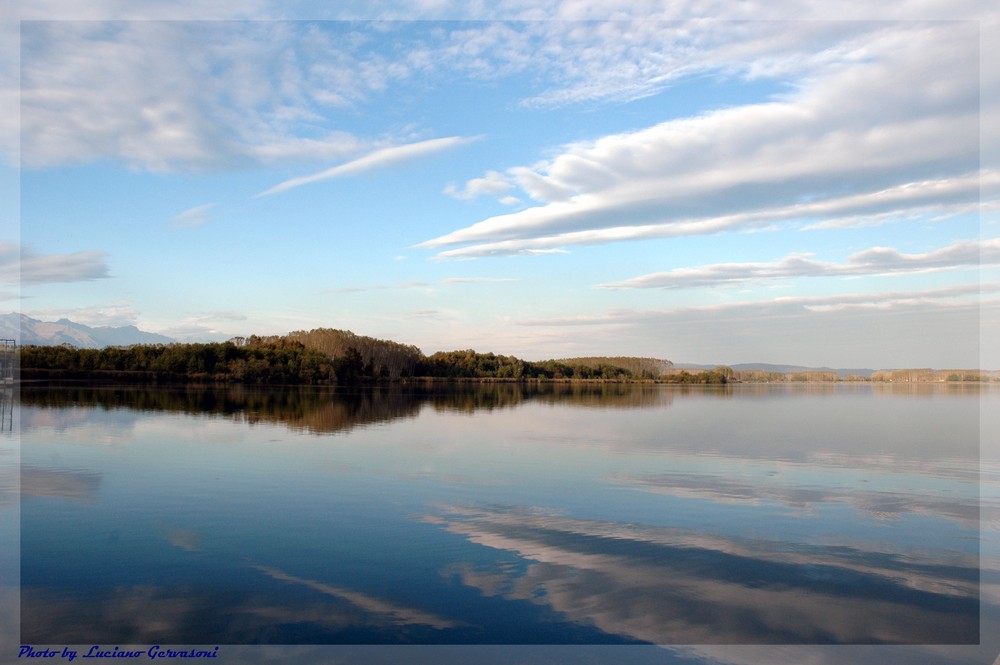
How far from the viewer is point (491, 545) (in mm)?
9719

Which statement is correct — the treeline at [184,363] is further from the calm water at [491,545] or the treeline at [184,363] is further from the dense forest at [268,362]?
the calm water at [491,545]

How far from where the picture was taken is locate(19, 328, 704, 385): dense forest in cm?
8344

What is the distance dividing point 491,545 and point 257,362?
284 ft

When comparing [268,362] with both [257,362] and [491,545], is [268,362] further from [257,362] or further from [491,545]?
[491,545]

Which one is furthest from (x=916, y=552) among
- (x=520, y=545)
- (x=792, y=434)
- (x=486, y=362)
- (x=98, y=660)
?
(x=486, y=362)

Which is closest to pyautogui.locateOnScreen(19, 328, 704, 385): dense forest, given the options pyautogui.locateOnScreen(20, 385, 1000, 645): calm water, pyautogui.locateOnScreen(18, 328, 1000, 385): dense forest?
Answer: pyautogui.locateOnScreen(18, 328, 1000, 385): dense forest

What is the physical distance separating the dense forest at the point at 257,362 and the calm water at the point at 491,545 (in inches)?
2844

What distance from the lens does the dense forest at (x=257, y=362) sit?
83.4 metres

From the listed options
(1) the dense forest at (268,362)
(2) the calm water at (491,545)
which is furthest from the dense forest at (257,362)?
(2) the calm water at (491,545)

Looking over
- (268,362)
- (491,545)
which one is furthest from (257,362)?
(491,545)

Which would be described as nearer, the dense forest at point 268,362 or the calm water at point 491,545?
the calm water at point 491,545

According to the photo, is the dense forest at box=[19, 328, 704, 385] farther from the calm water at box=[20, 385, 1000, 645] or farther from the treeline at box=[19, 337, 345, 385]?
the calm water at box=[20, 385, 1000, 645]

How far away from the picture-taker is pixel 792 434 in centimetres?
2712

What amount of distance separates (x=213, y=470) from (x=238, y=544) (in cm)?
702
